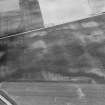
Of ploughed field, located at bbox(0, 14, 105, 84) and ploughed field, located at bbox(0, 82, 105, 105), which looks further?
ploughed field, located at bbox(0, 14, 105, 84)

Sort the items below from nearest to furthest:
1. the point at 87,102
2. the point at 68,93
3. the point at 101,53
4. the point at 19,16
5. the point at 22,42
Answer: the point at 87,102 → the point at 68,93 → the point at 101,53 → the point at 22,42 → the point at 19,16

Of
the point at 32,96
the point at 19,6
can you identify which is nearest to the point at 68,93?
the point at 32,96

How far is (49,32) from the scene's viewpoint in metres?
18.0

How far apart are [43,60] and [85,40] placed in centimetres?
508

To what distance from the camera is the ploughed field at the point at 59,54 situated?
50.3 ft

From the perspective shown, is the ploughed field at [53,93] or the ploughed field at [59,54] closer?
the ploughed field at [53,93]

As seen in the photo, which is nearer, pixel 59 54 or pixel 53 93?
pixel 53 93

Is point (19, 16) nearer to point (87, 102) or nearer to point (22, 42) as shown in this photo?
point (22, 42)

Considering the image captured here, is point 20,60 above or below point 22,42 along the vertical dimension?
below

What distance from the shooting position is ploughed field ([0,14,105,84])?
604 inches

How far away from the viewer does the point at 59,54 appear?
53.9ft

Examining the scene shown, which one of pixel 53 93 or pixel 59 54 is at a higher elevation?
pixel 59 54

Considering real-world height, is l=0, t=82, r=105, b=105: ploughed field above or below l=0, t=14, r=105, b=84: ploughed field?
below

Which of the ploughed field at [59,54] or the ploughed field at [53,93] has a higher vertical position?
the ploughed field at [59,54]
